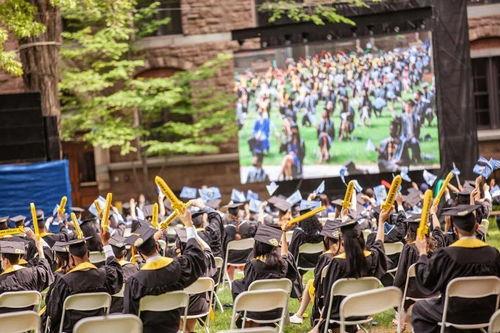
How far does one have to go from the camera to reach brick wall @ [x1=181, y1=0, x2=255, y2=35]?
2627 cm

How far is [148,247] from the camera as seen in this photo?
8391 millimetres

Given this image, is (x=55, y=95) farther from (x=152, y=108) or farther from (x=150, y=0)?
(x=150, y=0)

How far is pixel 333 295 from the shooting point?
8.68 meters

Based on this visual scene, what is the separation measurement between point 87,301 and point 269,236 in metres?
2.14

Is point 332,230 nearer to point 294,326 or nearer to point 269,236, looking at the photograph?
point 269,236

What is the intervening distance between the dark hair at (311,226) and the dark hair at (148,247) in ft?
16.0

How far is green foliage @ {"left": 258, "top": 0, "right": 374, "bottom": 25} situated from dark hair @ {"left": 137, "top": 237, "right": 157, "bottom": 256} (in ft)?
41.5

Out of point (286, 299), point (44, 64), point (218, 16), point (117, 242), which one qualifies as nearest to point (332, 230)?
point (286, 299)

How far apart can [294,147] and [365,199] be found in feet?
26.3

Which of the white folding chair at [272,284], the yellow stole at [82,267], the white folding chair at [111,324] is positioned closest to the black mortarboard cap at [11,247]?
the yellow stole at [82,267]

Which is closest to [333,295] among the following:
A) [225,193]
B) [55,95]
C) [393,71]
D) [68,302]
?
[68,302]

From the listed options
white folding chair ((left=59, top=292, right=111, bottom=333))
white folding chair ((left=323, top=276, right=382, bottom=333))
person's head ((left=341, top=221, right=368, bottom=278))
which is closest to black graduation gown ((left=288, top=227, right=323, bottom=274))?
person's head ((left=341, top=221, right=368, bottom=278))

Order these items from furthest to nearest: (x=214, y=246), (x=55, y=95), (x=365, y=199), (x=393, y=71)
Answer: (x=393, y=71) → (x=55, y=95) → (x=365, y=199) → (x=214, y=246)

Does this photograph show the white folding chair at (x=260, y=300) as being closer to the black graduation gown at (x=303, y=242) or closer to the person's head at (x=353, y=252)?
the person's head at (x=353, y=252)
